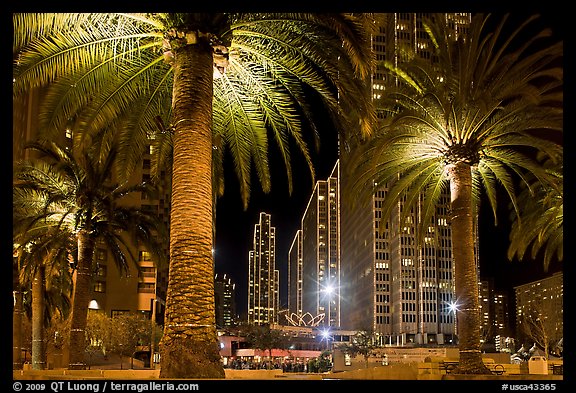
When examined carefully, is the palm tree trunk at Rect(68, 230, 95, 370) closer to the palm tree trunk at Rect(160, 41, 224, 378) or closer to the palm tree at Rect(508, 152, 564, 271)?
the palm tree trunk at Rect(160, 41, 224, 378)

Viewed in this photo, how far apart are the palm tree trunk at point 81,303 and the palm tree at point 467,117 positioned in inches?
383

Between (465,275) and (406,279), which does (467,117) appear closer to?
(465,275)

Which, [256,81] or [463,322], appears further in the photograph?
[463,322]

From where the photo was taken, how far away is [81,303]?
74.0 ft

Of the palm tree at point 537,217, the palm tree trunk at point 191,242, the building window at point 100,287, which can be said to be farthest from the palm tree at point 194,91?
the building window at point 100,287

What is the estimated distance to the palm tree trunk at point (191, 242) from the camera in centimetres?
1101

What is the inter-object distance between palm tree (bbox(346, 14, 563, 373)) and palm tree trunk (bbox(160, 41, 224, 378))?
23.8ft

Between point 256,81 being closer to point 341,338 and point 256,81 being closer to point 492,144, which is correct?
point 492,144

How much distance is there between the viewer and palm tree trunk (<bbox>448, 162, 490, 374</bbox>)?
18906 mm

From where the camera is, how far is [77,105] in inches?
608
